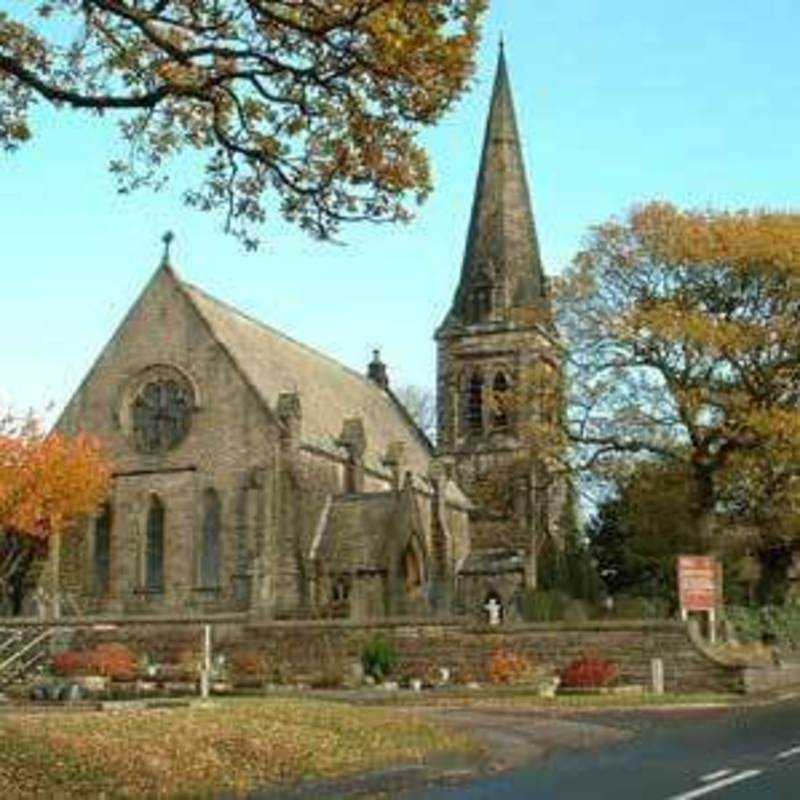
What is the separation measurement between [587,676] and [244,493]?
21226 mm

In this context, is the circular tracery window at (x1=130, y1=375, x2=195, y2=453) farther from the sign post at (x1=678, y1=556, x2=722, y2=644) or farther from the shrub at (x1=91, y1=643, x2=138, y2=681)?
the sign post at (x1=678, y1=556, x2=722, y2=644)

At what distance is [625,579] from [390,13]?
56.8 metres

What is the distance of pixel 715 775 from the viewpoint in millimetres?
14586

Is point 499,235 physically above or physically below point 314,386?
above

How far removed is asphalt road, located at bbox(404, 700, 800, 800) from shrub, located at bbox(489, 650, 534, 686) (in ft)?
38.8

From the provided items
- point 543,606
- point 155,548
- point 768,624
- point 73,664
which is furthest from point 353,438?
point 73,664

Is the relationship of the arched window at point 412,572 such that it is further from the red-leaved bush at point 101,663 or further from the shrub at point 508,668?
the shrub at point 508,668

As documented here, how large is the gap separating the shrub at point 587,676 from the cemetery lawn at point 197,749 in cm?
1369

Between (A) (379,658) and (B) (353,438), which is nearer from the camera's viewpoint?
(A) (379,658)

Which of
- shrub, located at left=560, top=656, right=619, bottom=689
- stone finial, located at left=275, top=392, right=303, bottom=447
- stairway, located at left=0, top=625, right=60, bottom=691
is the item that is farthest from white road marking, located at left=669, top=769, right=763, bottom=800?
stone finial, located at left=275, top=392, right=303, bottom=447

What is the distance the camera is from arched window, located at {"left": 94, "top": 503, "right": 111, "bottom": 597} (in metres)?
53.6

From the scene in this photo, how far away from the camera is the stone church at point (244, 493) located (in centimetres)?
5075

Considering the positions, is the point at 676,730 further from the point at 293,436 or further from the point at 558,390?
the point at 293,436

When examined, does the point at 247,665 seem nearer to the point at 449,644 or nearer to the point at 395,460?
the point at 449,644
